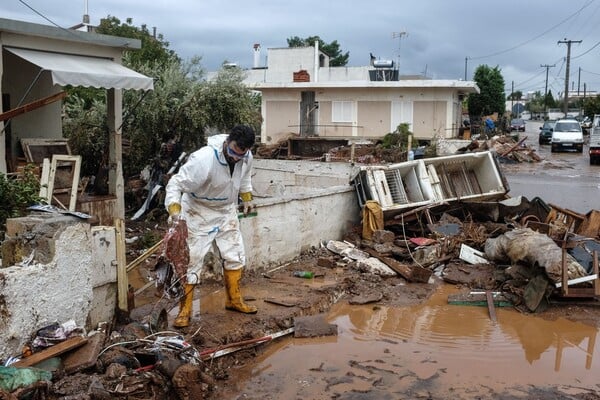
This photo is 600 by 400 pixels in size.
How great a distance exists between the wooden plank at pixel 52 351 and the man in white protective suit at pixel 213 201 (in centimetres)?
140

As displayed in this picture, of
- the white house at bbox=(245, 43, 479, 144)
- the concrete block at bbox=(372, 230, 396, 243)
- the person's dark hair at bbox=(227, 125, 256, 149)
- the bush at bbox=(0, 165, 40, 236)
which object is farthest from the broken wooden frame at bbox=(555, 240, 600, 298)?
the white house at bbox=(245, 43, 479, 144)

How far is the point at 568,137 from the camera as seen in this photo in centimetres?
3472

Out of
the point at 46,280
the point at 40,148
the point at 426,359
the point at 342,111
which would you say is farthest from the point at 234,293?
the point at 342,111

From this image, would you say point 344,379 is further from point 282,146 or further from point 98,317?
point 282,146

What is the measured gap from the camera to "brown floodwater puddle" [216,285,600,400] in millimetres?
4730

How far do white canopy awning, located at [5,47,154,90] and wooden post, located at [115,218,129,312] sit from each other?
3.95 m

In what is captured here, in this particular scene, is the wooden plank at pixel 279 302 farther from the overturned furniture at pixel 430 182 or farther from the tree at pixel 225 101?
the tree at pixel 225 101

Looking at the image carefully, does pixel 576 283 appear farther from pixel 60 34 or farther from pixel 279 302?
pixel 60 34

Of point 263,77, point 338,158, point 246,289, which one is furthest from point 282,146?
point 246,289

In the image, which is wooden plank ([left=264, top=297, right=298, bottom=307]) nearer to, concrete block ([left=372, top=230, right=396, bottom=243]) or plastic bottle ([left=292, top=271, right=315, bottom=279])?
plastic bottle ([left=292, top=271, right=315, bottom=279])

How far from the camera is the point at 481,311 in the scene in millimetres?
7059

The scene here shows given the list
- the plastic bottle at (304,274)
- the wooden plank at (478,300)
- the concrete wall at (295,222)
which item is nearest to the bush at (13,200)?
the concrete wall at (295,222)

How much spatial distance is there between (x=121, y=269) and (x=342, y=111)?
2735cm

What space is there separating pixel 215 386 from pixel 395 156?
18.1m
